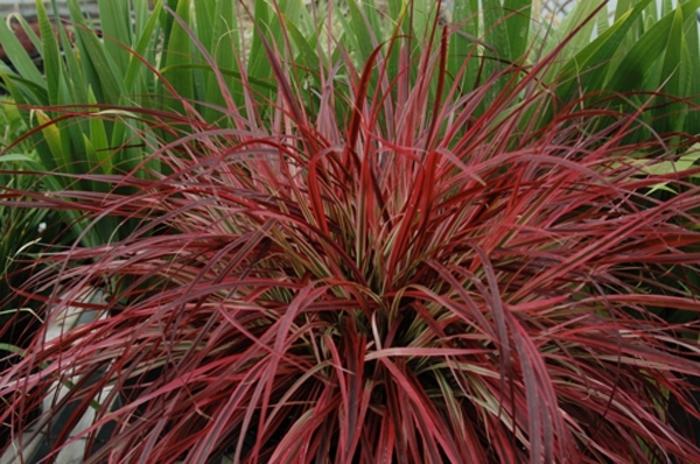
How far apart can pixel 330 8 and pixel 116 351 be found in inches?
21.3

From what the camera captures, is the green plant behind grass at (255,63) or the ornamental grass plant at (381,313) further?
the green plant behind grass at (255,63)

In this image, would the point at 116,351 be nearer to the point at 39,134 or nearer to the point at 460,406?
the point at 460,406

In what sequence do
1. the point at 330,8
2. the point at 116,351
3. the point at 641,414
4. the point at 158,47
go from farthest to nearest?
1. the point at 158,47
2. the point at 330,8
3. the point at 116,351
4. the point at 641,414

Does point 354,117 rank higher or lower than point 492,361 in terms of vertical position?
higher

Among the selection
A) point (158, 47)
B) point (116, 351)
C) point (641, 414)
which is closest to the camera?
point (641, 414)

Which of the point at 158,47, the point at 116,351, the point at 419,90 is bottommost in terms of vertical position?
the point at 116,351

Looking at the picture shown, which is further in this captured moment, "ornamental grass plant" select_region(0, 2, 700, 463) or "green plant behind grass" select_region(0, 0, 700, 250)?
"green plant behind grass" select_region(0, 0, 700, 250)

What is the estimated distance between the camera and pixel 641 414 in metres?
0.73

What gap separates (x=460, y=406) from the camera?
2.58 ft

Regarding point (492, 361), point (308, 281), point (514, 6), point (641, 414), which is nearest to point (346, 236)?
point (308, 281)

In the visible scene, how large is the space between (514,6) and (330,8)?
11.1 inches

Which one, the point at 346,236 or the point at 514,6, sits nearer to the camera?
the point at 346,236

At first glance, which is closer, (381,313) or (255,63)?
(381,313)

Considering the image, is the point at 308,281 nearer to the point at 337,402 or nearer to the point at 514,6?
the point at 337,402
